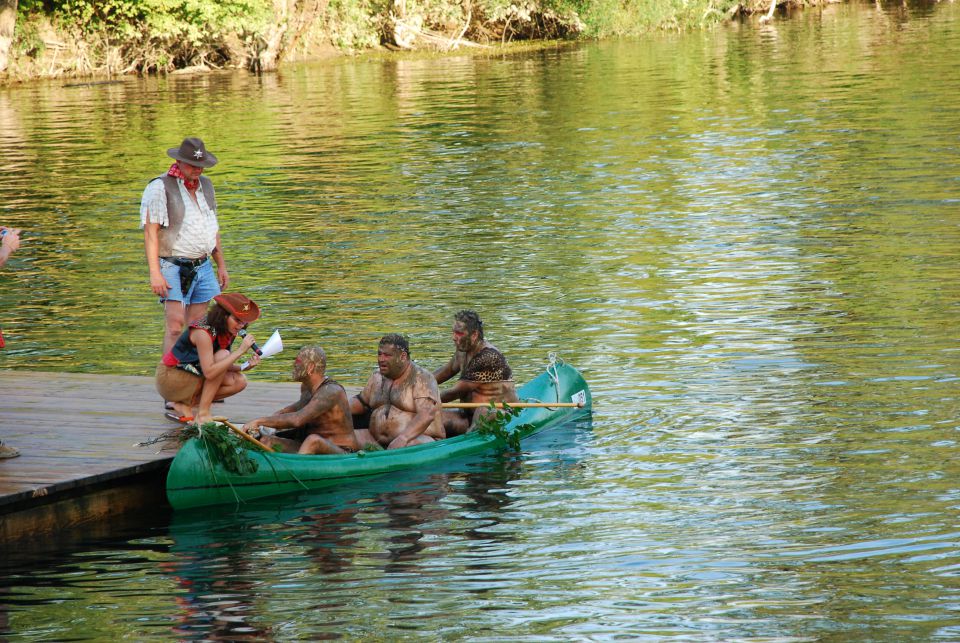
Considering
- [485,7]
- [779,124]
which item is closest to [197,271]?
[779,124]

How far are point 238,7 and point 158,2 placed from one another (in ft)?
8.97

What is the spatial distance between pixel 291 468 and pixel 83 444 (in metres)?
1.46

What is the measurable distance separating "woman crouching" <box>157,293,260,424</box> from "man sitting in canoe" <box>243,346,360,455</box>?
35cm

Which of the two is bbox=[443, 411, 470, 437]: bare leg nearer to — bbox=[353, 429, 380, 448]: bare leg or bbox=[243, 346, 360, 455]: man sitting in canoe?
bbox=[353, 429, 380, 448]: bare leg

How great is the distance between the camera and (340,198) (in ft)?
78.4

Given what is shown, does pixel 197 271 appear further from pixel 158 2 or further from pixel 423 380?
pixel 158 2

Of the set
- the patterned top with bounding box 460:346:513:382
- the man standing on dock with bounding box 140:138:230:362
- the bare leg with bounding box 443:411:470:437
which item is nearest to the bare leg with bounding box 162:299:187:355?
the man standing on dock with bounding box 140:138:230:362

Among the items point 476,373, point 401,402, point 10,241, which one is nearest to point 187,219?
point 10,241

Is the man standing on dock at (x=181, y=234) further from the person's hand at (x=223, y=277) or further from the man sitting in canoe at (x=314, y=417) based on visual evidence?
the man sitting in canoe at (x=314, y=417)

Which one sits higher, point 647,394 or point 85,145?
point 85,145

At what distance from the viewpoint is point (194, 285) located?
A: 1039 cm

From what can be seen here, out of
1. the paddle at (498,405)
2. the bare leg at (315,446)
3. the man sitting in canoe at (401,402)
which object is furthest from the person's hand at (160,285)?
the paddle at (498,405)

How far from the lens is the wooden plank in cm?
895

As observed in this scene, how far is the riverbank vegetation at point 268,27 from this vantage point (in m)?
48.8
